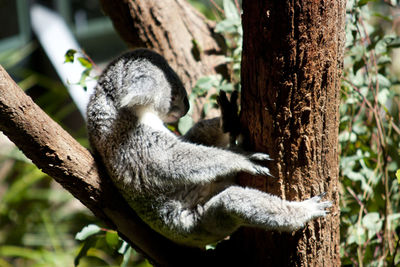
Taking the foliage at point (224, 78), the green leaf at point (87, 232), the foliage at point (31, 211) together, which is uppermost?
the foliage at point (224, 78)

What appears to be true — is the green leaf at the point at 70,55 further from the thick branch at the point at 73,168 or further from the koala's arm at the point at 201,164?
the koala's arm at the point at 201,164

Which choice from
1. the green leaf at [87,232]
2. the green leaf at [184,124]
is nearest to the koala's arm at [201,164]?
the green leaf at [184,124]

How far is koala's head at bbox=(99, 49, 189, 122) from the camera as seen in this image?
7.23 feet

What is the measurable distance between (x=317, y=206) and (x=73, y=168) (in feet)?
3.63

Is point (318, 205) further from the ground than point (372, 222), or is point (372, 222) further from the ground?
point (318, 205)

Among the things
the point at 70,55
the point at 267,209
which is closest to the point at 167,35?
the point at 70,55

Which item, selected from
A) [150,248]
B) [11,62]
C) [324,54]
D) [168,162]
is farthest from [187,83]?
[11,62]

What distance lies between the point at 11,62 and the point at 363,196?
399 cm

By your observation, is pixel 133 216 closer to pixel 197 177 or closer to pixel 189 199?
pixel 189 199

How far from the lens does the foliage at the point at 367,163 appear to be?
246 cm

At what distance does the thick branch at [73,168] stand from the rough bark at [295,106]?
0.51 m

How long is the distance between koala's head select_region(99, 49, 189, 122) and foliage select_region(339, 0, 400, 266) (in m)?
0.94

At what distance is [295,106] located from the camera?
1.80m

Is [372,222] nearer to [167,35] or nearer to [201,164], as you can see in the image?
[201,164]
